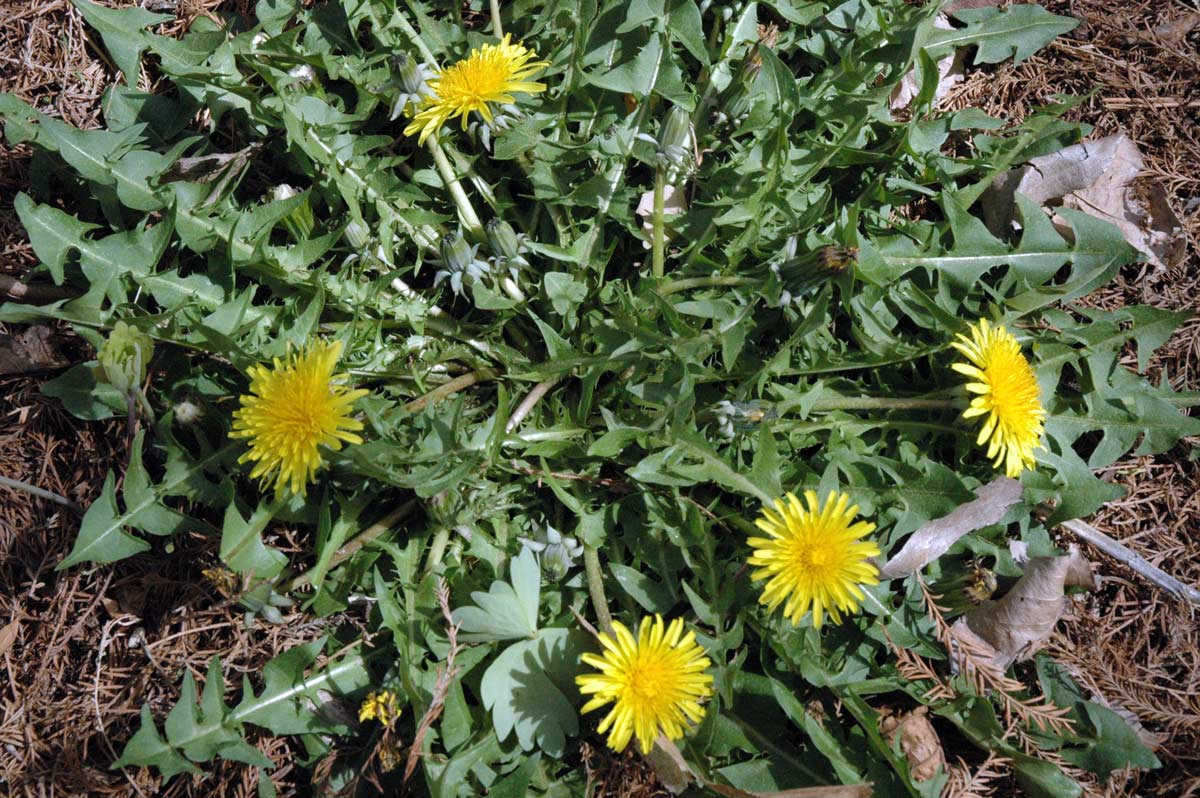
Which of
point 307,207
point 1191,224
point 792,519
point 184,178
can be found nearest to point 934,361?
point 792,519

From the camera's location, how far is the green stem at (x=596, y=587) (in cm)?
227

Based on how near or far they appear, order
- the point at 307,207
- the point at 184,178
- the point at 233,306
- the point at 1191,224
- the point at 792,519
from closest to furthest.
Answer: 1. the point at 792,519
2. the point at 233,306
3. the point at 307,207
4. the point at 184,178
5. the point at 1191,224

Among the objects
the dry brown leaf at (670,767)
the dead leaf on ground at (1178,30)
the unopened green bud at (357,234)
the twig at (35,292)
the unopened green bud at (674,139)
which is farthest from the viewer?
the dead leaf on ground at (1178,30)

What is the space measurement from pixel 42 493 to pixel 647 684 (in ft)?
6.37

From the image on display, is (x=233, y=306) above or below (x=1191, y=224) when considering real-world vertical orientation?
above

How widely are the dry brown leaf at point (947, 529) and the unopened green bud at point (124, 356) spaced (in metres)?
2.08

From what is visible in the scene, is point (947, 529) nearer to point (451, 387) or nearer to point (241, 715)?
point (451, 387)

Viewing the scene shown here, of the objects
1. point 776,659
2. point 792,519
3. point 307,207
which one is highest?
point 307,207

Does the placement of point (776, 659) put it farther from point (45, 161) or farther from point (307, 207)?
point (45, 161)

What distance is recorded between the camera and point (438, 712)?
2105 mm

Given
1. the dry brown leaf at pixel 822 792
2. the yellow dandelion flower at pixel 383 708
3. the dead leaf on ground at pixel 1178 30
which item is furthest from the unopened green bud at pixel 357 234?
the dead leaf on ground at pixel 1178 30

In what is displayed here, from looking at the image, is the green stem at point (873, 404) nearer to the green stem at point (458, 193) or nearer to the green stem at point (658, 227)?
the green stem at point (658, 227)

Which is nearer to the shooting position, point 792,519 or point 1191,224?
point 792,519

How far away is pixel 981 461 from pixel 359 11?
2.39m
